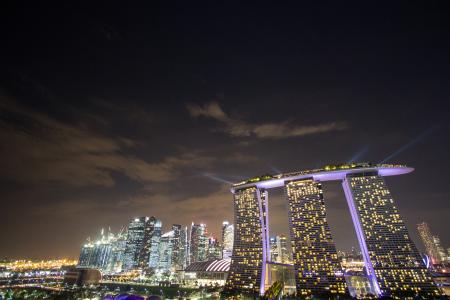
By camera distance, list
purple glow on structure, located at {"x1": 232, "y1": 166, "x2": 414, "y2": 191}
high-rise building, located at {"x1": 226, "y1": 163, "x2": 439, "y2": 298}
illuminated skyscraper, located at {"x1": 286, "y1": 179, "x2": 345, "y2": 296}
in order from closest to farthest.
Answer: high-rise building, located at {"x1": 226, "y1": 163, "x2": 439, "y2": 298}
illuminated skyscraper, located at {"x1": 286, "y1": 179, "x2": 345, "y2": 296}
purple glow on structure, located at {"x1": 232, "y1": 166, "x2": 414, "y2": 191}

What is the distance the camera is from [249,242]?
5659 inches

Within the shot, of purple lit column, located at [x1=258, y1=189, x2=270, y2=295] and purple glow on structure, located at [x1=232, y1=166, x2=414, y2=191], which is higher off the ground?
purple glow on structure, located at [x1=232, y1=166, x2=414, y2=191]

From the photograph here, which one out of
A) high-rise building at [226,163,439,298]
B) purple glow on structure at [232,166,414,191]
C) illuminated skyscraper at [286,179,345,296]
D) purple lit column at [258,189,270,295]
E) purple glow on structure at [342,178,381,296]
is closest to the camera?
high-rise building at [226,163,439,298]

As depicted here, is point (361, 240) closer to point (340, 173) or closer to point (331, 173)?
point (340, 173)

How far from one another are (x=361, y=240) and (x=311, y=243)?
23.5 metres

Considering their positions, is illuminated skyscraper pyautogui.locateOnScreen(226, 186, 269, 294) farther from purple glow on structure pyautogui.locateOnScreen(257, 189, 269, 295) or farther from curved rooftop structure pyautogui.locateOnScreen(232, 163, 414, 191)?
curved rooftop structure pyautogui.locateOnScreen(232, 163, 414, 191)

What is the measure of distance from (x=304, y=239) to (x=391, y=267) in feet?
121

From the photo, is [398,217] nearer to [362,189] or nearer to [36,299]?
[362,189]

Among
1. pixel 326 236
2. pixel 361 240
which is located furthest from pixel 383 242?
pixel 326 236

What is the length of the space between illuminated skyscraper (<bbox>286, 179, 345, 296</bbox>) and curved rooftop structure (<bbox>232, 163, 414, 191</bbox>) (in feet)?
13.6

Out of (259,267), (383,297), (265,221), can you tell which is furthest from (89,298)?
(383,297)

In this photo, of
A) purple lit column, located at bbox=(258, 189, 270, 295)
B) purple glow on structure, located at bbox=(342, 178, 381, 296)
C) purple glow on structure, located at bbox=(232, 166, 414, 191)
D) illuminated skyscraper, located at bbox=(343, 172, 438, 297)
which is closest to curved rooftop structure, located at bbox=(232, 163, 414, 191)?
purple glow on structure, located at bbox=(232, 166, 414, 191)

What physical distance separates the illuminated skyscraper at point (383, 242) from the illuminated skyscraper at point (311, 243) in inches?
569

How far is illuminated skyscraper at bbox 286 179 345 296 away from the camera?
11525cm
